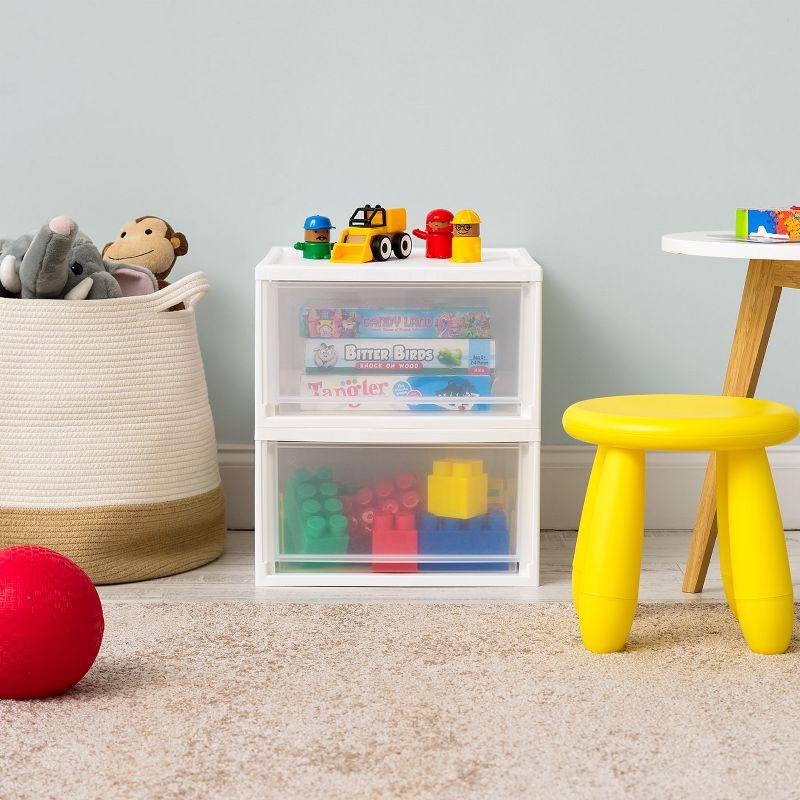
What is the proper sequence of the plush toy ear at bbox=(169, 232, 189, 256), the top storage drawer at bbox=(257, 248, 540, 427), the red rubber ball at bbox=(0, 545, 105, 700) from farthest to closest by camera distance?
1. the plush toy ear at bbox=(169, 232, 189, 256)
2. the top storage drawer at bbox=(257, 248, 540, 427)
3. the red rubber ball at bbox=(0, 545, 105, 700)

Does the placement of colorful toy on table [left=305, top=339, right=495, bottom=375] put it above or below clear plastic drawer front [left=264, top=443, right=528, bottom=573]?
above

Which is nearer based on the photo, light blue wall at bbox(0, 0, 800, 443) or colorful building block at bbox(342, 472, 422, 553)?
colorful building block at bbox(342, 472, 422, 553)

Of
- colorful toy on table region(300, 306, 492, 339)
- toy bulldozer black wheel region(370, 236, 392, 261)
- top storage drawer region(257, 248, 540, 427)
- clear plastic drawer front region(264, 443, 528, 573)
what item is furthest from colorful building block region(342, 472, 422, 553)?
toy bulldozer black wheel region(370, 236, 392, 261)

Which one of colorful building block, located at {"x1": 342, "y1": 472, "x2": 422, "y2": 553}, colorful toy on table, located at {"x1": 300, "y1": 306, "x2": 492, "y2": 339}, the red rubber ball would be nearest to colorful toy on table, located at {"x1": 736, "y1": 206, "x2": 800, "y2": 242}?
colorful toy on table, located at {"x1": 300, "y1": 306, "x2": 492, "y2": 339}

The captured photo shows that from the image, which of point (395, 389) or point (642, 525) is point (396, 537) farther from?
point (642, 525)

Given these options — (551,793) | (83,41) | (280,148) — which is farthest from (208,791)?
(83,41)

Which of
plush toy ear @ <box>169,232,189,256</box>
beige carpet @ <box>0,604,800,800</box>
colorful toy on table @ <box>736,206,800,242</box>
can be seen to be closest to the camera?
beige carpet @ <box>0,604,800,800</box>

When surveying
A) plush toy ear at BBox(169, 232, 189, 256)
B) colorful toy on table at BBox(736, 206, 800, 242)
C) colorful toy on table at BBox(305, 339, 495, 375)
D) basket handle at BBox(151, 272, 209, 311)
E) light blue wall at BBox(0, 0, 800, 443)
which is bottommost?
colorful toy on table at BBox(305, 339, 495, 375)

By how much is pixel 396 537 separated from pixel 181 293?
54cm

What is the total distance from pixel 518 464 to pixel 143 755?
33.4 inches

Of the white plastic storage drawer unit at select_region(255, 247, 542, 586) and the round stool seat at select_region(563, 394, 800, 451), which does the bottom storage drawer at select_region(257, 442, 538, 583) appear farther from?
the round stool seat at select_region(563, 394, 800, 451)

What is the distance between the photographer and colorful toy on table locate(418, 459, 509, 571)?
1.81m

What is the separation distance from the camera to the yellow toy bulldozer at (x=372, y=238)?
1795 mm

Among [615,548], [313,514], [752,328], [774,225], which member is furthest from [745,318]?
[313,514]
